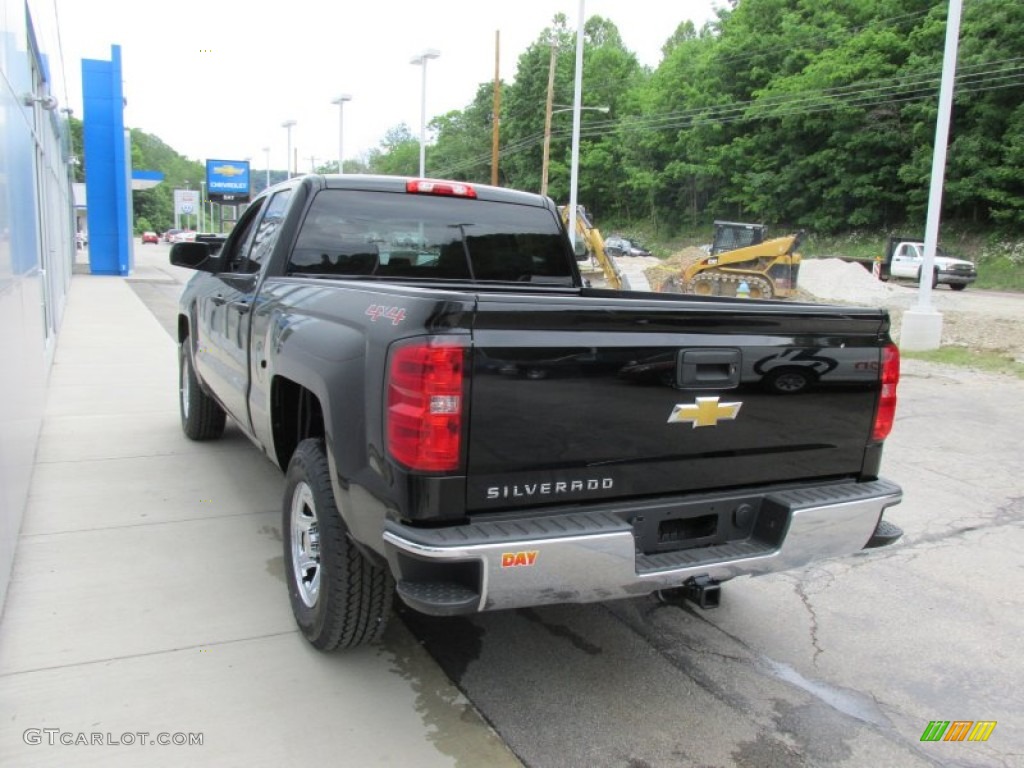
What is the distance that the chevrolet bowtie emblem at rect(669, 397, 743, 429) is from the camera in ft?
9.40

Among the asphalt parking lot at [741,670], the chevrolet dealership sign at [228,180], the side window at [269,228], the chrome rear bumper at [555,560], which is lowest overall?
the asphalt parking lot at [741,670]

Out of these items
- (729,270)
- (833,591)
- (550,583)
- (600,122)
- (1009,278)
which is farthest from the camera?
(600,122)

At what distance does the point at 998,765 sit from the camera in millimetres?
2811

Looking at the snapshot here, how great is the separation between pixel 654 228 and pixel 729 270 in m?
43.5

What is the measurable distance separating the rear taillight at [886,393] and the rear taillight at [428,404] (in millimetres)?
1896

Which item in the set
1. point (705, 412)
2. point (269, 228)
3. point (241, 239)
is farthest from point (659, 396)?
point (241, 239)

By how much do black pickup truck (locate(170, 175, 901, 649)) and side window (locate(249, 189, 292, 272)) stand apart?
0.71 metres

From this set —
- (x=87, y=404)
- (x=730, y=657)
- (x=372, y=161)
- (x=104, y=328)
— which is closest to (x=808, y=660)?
(x=730, y=657)

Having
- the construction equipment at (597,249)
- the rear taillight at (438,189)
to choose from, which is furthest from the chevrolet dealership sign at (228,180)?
the rear taillight at (438,189)

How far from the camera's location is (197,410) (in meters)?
6.40

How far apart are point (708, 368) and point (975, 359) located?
11.9m

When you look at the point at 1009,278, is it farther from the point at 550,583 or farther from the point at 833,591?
the point at 550,583

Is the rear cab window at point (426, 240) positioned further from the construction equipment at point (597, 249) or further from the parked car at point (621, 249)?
the parked car at point (621, 249)

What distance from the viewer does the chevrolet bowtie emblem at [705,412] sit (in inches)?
113
